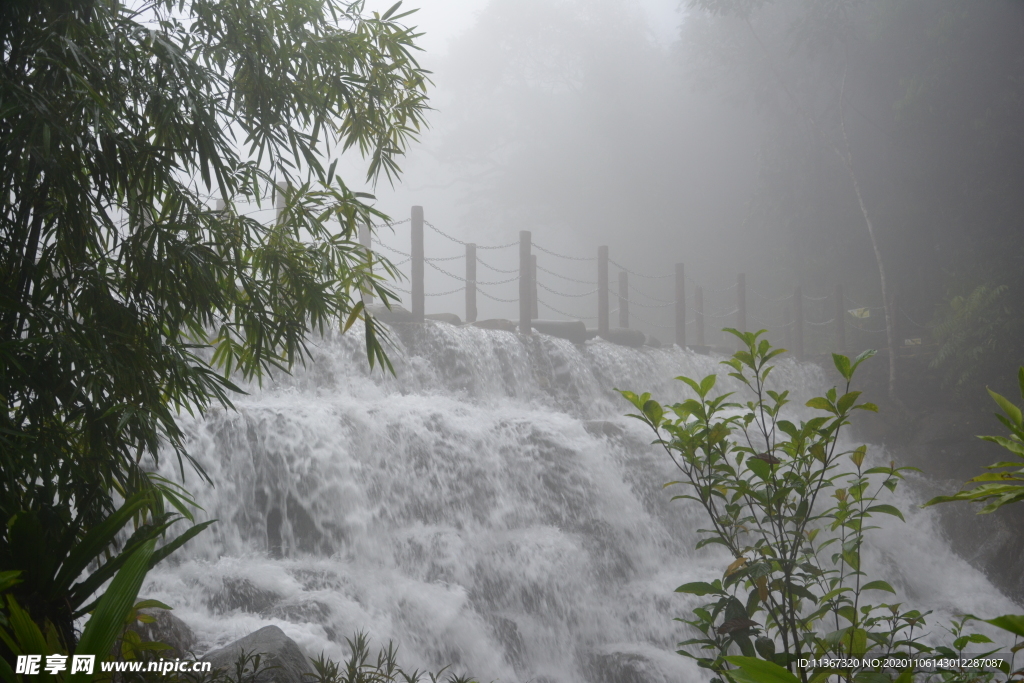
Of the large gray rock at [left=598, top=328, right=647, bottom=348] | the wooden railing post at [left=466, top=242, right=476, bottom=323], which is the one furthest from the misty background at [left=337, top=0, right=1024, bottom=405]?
the large gray rock at [left=598, top=328, right=647, bottom=348]

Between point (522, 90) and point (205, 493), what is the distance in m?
21.2

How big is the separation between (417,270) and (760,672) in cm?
797

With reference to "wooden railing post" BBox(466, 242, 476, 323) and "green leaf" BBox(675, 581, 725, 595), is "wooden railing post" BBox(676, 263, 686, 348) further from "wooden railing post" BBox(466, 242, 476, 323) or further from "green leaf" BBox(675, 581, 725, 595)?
"green leaf" BBox(675, 581, 725, 595)

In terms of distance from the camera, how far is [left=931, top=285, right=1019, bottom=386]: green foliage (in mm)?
10945

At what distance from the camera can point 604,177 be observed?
21.2 m

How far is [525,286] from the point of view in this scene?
32.3ft

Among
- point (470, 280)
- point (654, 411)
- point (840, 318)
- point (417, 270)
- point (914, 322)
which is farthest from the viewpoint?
point (840, 318)

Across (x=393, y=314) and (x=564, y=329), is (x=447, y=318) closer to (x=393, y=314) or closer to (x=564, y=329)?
(x=393, y=314)

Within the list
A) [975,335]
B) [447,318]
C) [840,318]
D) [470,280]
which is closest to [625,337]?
[470,280]

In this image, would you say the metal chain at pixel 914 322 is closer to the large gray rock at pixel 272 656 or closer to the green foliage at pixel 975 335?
the green foliage at pixel 975 335

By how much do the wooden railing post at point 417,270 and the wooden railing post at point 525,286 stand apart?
1.47 meters

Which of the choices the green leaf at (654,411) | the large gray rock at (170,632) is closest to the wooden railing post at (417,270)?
the large gray rock at (170,632)

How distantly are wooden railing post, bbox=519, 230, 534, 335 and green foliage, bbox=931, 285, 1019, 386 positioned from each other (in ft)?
23.4

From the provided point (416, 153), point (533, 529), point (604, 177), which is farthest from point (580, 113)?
Answer: point (533, 529)
